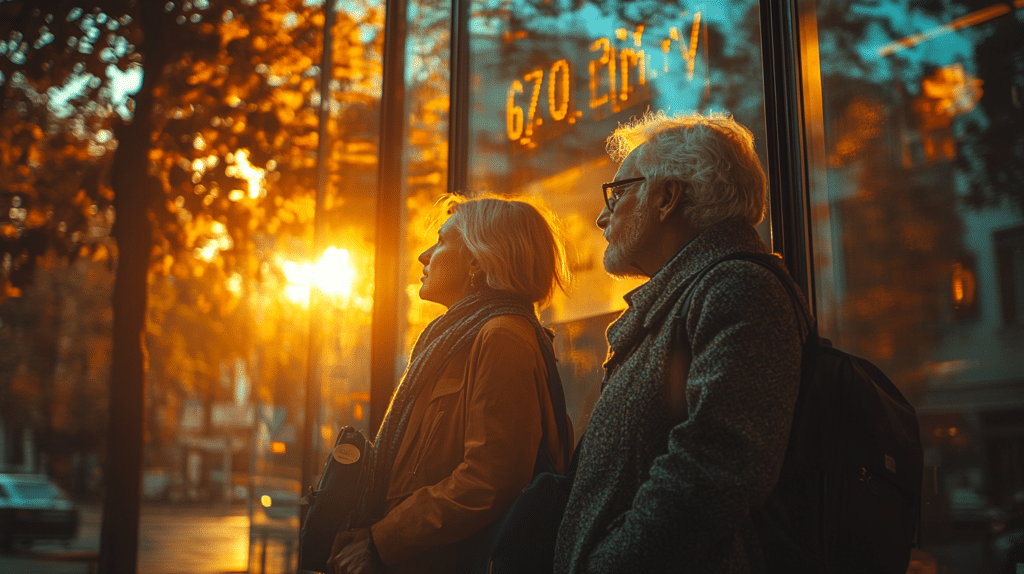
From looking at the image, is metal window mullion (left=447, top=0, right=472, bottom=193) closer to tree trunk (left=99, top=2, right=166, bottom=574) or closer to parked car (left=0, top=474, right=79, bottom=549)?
tree trunk (left=99, top=2, right=166, bottom=574)

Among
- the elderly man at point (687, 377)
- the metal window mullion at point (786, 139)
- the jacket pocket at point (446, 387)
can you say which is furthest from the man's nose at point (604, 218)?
the metal window mullion at point (786, 139)

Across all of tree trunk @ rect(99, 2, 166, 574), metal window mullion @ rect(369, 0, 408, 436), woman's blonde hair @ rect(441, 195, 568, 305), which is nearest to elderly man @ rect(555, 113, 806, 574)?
woman's blonde hair @ rect(441, 195, 568, 305)

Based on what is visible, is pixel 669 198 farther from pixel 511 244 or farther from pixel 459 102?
pixel 459 102

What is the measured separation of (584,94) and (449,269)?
58.8 inches

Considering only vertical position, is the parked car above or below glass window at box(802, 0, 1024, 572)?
below

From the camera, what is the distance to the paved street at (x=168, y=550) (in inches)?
527

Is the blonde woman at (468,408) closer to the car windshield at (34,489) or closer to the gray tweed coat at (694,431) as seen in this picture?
the gray tweed coat at (694,431)

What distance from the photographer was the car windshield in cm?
1596

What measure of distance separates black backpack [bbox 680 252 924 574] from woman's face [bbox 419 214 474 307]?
115cm

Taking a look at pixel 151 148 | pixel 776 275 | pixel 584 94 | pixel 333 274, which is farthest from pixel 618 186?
pixel 151 148

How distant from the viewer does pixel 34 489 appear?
16.0 metres

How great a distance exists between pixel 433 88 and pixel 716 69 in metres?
2.21

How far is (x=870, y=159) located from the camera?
2.33 metres

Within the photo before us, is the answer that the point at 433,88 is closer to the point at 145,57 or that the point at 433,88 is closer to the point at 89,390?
the point at 145,57
